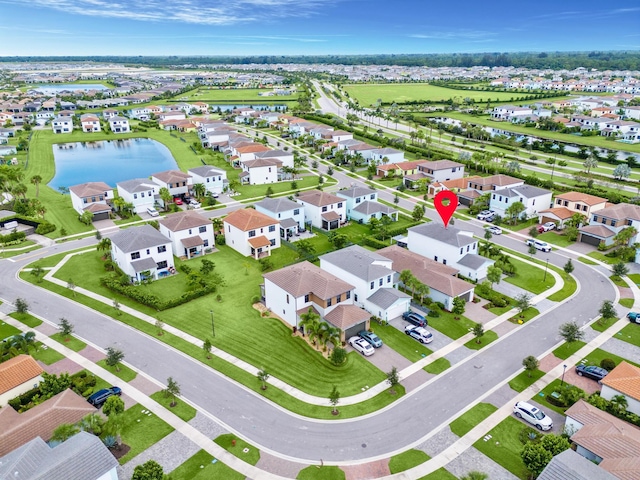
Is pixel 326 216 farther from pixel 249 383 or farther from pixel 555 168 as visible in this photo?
pixel 555 168

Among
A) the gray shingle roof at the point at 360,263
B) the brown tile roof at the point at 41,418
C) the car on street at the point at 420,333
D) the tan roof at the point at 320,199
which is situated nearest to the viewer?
the brown tile roof at the point at 41,418

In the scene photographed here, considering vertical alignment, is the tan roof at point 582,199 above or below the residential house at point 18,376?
above

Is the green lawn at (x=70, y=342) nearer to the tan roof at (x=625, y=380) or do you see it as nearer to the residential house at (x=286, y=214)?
the residential house at (x=286, y=214)

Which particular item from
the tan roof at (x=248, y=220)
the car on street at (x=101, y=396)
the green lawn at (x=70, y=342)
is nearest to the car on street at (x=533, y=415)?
the car on street at (x=101, y=396)

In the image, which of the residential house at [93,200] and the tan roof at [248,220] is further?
the residential house at [93,200]

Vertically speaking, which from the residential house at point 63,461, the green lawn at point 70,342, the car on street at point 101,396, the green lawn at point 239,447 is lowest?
the green lawn at point 239,447

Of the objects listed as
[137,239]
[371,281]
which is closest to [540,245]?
[371,281]

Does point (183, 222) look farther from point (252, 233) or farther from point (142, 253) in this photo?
point (252, 233)
